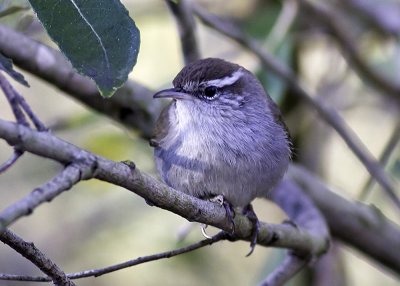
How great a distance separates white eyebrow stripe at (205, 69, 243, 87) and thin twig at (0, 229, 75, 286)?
177 cm

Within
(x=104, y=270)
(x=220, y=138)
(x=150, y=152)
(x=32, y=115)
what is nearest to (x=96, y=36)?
(x=32, y=115)

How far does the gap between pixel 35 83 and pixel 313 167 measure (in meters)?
2.74

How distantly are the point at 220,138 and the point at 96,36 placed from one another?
1.22 metres

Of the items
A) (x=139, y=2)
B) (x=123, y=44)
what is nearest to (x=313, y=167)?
(x=139, y=2)

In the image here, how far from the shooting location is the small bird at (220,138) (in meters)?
3.42

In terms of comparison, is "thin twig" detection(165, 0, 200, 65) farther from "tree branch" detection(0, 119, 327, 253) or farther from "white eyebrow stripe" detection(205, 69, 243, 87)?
"tree branch" detection(0, 119, 327, 253)

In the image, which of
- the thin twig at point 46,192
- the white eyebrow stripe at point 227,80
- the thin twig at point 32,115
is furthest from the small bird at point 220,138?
the thin twig at point 46,192

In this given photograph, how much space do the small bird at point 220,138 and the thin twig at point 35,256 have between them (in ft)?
3.07

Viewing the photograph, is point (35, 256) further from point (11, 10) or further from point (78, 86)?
point (78, 86)

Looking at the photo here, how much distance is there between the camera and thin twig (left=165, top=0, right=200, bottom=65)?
3.92 metres

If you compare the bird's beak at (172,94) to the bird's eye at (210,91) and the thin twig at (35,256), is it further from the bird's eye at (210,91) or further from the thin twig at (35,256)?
the thin twig at (35,256)

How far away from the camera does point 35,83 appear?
6918 mm

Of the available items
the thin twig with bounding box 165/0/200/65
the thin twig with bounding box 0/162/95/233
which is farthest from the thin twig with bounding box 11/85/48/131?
the thin twig with bounding box 165/0/200/65

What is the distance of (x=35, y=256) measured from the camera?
7.47ft
